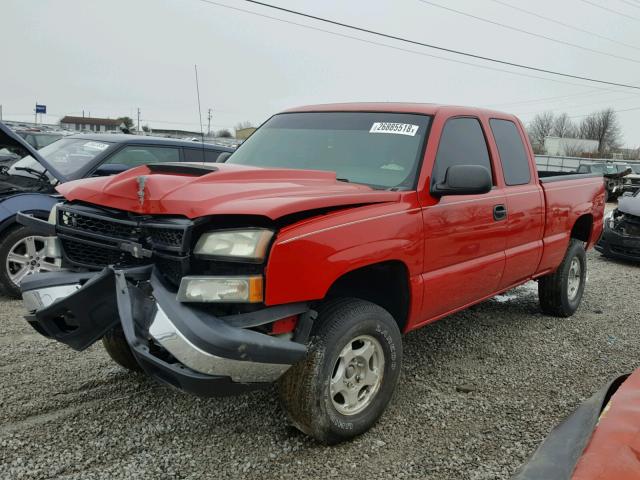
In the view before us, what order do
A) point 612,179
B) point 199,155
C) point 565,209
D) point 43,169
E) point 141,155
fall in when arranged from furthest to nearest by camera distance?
point 612,179 < point 199,155 < point 141,155 < point 43,169 < point 565,209

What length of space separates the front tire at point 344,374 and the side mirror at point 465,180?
2.86ft

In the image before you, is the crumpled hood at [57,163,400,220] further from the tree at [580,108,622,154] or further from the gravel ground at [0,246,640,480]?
the tree at [580,108,622,154]

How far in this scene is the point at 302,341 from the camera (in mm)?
2715

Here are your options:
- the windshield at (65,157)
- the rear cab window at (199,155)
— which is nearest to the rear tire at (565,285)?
the rear cab window at (199,155)

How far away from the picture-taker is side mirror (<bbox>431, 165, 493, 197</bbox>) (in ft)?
11.0

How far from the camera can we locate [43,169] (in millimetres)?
6051

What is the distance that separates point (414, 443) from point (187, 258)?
1.62m

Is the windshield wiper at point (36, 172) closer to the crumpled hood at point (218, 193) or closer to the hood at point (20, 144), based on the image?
the hood at point (20, 144)

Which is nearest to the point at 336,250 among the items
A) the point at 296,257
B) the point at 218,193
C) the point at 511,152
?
the point at 296,257

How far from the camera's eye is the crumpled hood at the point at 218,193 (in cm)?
258

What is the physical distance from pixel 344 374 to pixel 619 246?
25.5ft

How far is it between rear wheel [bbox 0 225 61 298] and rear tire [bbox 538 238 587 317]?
4883mm

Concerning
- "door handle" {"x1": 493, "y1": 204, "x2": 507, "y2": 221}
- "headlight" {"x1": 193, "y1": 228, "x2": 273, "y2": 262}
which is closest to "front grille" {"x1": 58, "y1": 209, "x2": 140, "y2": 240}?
"headlight" {"x1": 193, "y1": 228, "x2": 273, "y2": 262}

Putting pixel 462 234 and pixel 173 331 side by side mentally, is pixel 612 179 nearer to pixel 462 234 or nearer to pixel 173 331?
pixel 462 234
